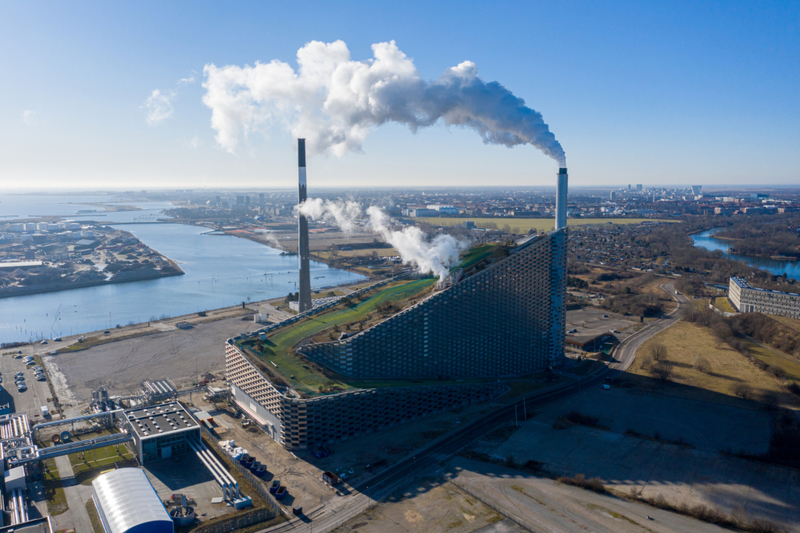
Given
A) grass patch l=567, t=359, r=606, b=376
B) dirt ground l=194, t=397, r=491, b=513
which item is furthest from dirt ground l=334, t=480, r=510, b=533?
grass patch l=567, t=359, r=606, b=376

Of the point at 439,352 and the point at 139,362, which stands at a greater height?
the point at 439,352

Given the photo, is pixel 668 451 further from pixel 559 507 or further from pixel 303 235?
pixel 303 235

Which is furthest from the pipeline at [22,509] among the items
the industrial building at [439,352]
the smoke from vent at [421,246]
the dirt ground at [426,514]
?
the smoke from vent at [421,246]

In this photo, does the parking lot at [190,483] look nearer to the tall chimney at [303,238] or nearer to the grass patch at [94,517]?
the grass patch at [94,517]

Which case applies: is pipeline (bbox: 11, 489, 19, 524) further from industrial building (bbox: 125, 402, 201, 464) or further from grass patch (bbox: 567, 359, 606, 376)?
grass patch (bbox: 567, 359, 606, 376)

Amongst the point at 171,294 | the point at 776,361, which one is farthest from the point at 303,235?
the point at 776,361

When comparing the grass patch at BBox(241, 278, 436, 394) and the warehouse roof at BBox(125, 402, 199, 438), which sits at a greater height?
the grass patch at BBox(241, 278, 436, 394)

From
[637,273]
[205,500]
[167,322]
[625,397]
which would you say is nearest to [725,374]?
[625,397]
